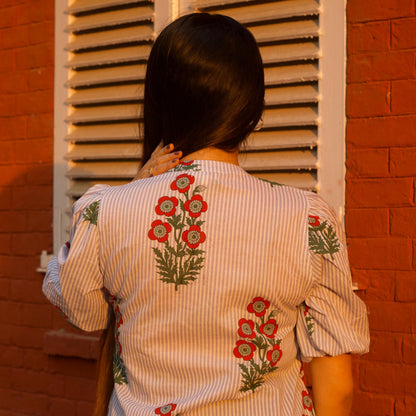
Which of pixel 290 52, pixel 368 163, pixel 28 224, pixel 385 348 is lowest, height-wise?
pixel 385 348

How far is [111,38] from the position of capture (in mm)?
2861

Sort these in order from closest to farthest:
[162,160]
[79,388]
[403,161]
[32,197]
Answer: [162,160]
[403,161]
[79,388]
[32,197]

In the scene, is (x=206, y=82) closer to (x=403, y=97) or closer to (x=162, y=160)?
(x=162, y=160)

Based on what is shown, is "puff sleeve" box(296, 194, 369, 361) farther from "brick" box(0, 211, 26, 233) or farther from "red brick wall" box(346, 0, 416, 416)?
"brick" box(0, 211, 26, 233)

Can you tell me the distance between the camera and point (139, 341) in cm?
120

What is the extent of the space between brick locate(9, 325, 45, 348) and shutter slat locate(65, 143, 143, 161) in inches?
37.9

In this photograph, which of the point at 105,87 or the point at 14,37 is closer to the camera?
the point at 105,87

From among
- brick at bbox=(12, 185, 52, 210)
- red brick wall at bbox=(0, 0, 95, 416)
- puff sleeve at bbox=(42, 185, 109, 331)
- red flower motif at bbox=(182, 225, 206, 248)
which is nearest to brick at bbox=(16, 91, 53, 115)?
red brick wall at bbox=(0, 0, 95, 416)

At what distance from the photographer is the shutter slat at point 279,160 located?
241cm

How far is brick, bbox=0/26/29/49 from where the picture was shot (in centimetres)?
312

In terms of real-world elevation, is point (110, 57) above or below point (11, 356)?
above

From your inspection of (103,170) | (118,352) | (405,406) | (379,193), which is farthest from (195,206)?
(103,170)

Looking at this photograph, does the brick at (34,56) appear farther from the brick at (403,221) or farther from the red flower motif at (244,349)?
the red flower motif at (244,349)

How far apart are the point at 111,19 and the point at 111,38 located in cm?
9
